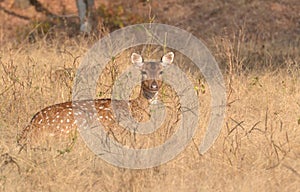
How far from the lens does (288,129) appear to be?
805 centimetres

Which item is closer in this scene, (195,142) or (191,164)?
(191,164)

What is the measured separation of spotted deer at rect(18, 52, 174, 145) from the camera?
318 inches

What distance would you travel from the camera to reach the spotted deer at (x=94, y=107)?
808 centimetres

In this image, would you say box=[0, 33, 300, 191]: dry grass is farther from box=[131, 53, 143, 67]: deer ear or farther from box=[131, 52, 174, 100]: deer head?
box=[131, 53, 143, 67]: deer ear

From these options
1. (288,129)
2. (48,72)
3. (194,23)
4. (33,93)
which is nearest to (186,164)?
(288,129)

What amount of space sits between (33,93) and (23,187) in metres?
3.39

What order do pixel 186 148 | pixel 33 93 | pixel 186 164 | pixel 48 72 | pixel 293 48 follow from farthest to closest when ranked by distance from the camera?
pixel 293 48, pixel 48 72, pixel 33 93, pixel 186 148, pixel 186 164

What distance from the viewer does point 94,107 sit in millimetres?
8516

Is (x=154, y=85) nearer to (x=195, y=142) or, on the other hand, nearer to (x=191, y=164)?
(x=195, y=142)

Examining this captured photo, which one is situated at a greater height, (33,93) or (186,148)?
(33,93)

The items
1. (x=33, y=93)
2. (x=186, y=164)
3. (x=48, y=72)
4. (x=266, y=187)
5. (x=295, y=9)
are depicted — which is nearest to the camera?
(x=266, y=187)

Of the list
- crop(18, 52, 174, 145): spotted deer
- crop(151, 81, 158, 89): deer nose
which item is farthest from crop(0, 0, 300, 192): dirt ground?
crop(151, 81, 158, 89): deer nose

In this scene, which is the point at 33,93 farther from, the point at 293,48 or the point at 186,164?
the point at 293,48

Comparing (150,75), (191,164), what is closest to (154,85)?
(150,75)
